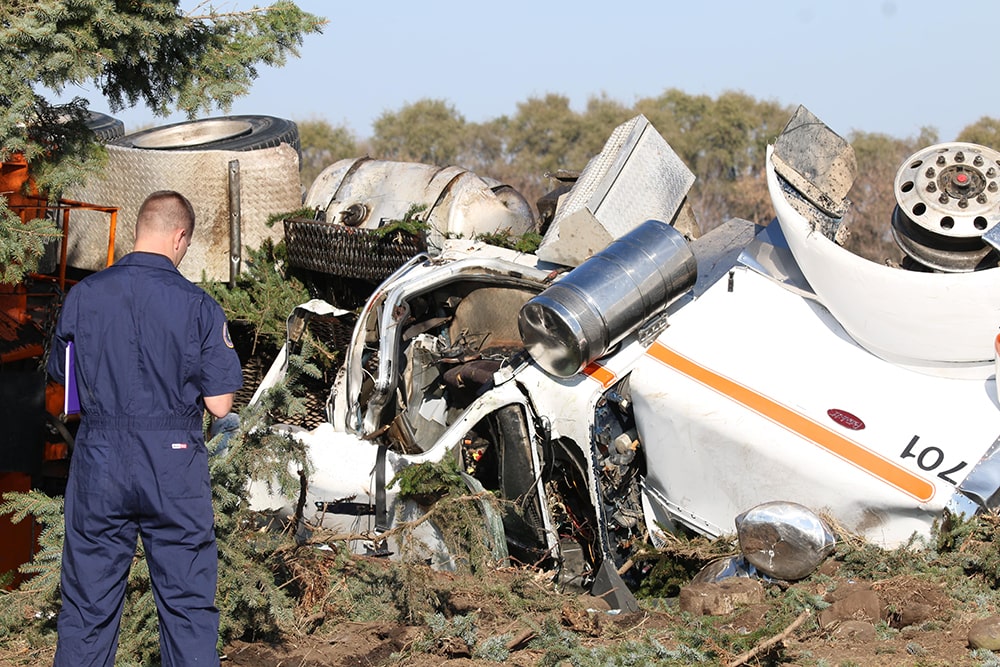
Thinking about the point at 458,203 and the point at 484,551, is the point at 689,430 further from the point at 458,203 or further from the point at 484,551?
the point at 458,203

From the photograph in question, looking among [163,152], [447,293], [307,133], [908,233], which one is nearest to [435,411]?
[447,293]

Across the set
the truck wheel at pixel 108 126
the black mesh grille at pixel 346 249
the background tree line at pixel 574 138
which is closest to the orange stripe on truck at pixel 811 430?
the black mesh grille at pixel 346 249

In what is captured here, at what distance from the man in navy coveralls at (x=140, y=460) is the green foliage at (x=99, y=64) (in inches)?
81.0

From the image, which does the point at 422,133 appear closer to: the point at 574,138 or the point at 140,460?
the point at 574,138

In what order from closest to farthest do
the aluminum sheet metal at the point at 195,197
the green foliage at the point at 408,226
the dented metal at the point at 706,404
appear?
the dented metal at the point at 706,404, the green foliage at the point at 408,226, the aluminum sheet metal at the point at 195,197

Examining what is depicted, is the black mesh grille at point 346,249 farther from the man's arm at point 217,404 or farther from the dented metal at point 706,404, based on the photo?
the man's arm at point 217,404

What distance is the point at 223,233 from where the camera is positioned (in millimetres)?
8805

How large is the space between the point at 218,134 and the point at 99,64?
447cm

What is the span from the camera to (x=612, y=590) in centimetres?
566

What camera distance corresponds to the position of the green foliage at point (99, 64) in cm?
542

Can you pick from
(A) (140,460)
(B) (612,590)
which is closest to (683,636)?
(B) (612,590)

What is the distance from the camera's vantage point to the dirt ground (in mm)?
4547

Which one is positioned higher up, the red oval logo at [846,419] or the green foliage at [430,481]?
the red oval logo at [846,419]

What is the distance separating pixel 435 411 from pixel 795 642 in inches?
99.8
